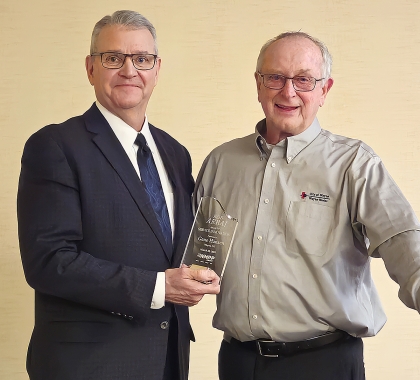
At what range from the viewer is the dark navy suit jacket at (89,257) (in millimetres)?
1742

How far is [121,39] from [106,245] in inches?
24.8

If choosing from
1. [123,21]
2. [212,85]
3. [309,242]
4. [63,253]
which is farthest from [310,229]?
[212,85]

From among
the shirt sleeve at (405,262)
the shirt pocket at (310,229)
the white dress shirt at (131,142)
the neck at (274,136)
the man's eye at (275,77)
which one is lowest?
the shirt sleeve at (405,262)

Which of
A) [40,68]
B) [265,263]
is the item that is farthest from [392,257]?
[40,68]

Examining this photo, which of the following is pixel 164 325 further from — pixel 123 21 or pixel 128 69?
pixel 123 21

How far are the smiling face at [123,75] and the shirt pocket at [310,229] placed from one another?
0.61 m

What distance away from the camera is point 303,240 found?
6.23ft

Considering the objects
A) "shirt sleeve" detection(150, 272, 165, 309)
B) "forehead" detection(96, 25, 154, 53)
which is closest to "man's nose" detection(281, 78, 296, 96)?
"forehead" detection(96, 25, 154, 53)

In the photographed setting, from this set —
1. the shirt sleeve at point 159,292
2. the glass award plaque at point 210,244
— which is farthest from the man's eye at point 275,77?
the shirt sleeve at point 159,292

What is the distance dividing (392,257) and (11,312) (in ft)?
6.91

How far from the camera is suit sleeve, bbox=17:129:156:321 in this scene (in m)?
1.73

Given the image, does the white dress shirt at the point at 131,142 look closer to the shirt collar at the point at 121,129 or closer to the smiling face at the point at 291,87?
the shirt collar at the point at 121,129

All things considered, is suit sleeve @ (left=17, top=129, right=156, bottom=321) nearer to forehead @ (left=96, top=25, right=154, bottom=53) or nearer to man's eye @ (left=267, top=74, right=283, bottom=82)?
forehead @ (left=96, top=25, right=154, bottom=53)

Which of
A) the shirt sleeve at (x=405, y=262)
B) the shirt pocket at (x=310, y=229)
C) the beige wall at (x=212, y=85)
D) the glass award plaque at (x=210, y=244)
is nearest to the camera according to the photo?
the shirt sleeve at (x=405, y=262)
